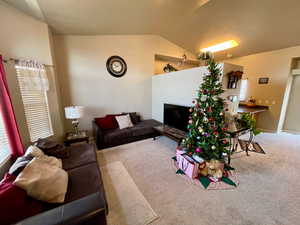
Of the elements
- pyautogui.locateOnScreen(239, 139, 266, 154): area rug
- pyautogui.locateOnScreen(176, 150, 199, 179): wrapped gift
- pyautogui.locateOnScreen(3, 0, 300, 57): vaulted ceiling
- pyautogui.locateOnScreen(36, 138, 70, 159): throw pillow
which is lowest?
pyautogui.locateOnScreen(239, 139, 266, 154): area rug

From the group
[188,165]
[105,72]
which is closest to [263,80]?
[188,165]

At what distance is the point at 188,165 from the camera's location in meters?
2.17

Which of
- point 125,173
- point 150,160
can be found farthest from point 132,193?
point 150,160

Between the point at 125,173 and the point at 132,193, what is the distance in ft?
1.58

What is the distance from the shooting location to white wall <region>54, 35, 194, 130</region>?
3.37m

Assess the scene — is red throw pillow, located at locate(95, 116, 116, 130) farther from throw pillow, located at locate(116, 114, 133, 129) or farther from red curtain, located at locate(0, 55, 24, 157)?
red curtain, located at locate(0, 55, 24, 157)

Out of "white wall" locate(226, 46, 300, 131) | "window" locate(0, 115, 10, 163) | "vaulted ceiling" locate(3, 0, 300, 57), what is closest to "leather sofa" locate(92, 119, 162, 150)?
"window" locate(0, 115, 10, 163)

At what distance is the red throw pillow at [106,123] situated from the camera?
134 inches

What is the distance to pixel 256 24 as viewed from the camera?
2996mm

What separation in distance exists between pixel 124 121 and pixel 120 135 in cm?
51

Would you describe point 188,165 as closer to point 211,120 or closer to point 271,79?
point 211,120

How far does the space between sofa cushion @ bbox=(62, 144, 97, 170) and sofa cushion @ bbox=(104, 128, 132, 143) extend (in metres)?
0.66

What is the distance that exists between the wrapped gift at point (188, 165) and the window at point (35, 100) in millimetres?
2873

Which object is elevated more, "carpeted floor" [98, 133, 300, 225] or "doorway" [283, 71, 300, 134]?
"doorway" [283, 71, 300, 134]
